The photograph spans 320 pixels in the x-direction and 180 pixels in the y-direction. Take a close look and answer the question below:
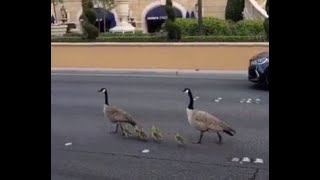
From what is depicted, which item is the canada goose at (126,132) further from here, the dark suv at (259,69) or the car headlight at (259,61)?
the car headlight at (259,61)

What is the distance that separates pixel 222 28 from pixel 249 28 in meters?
1.08

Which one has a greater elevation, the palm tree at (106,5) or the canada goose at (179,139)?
the palm tree at (106,5)

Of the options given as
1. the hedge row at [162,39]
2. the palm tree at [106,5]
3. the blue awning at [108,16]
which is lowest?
the hedge row at [162,39]

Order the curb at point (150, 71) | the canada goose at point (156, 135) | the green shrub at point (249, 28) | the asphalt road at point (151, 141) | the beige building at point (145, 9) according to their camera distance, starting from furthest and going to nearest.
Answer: the beige building at point (145, 9), the green shrub at point (249, 28), the curb at point (150, 71), the canada goose at point (156, 135), the asphalt road at point (151, 141)

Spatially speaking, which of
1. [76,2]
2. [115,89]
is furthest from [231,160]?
[76,2]

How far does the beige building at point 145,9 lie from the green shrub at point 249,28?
1137 centimetres

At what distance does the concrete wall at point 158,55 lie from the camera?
19.2 metres

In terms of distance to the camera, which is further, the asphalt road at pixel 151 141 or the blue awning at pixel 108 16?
the blue awning at pixel 108 16

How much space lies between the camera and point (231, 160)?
21.5ft

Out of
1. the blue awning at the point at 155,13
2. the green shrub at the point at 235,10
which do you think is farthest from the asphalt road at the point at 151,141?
the blue awning at the point at 155,13

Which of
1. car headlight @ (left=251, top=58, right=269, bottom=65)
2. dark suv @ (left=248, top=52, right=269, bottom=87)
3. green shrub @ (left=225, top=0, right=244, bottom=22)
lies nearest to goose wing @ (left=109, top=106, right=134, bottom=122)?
dark suv @ (left=248, top=52, right=269, bottom=87)

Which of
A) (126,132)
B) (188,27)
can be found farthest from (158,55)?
(126,132)

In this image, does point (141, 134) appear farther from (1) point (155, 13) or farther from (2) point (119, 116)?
(1) point (155, 13)
